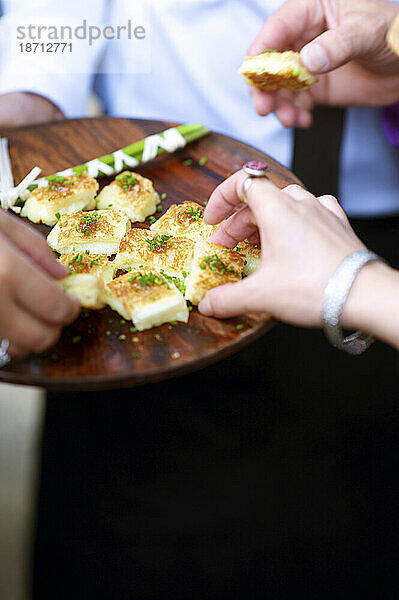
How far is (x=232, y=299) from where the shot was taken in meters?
1.21

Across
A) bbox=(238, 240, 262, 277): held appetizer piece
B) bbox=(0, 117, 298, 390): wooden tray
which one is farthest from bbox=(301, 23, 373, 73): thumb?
bbox=(238, 240, 262, 277): held appetizer piece

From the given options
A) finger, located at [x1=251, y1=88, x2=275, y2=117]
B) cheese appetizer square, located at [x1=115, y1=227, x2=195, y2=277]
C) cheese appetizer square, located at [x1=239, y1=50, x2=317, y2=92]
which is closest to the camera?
cheese appetizer square, located at [x1=115, y1=227, x2=195, y2=277]

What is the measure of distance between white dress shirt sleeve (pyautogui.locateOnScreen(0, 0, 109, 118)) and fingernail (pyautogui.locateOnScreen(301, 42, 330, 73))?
0.82 metres

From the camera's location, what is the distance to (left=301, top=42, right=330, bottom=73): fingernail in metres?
1.54

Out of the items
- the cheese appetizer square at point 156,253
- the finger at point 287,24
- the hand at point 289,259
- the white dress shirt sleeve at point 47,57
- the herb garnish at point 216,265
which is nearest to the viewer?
the hand at point 289,259

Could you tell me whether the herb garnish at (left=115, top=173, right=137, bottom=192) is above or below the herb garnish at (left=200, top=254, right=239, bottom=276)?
above

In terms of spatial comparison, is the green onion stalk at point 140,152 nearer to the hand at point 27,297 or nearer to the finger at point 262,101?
the finger at point 262,101

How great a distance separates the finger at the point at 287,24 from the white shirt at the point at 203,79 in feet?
0.36

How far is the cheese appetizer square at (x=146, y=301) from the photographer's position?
4.14 ft

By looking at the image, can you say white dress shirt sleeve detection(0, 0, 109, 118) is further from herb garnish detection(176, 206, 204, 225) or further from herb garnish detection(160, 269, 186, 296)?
herb garnish detection(160, 269, 186, 296)

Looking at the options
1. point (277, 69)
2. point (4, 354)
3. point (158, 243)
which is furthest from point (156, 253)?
point (277, 69)

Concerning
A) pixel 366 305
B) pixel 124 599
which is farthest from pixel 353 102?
pixel 124 599

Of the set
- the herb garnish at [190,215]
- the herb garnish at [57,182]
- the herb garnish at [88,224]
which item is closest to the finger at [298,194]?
the herb garnish at [190,215]

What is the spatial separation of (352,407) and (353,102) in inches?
38.4
